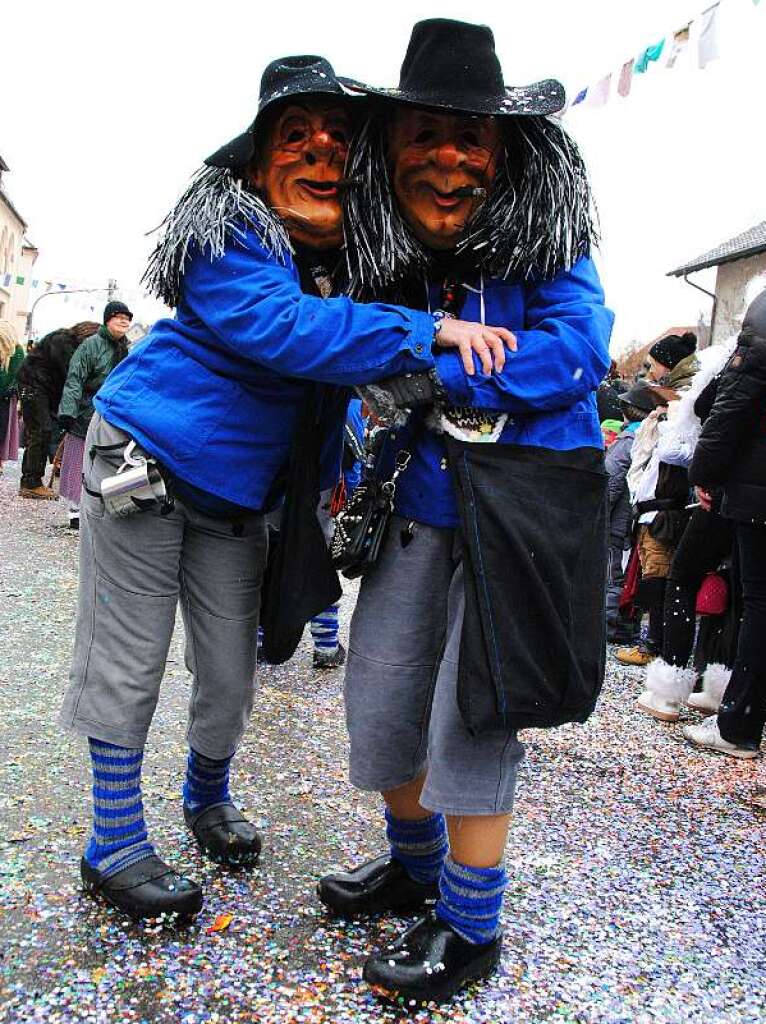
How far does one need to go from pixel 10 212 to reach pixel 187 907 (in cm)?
4800

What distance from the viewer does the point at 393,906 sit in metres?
2.23

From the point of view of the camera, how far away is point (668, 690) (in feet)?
14.2

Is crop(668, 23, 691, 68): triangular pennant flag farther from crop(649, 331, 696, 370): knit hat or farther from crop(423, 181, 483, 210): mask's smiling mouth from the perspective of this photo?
crop(423, 181, 483, 210): mask's smiling mouth

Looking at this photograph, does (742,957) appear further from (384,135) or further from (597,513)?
(384,135)

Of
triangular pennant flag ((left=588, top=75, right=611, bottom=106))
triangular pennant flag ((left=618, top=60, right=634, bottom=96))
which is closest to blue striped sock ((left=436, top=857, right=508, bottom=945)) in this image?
triangular pennant flag ((left=618, top=60, right=634, bottom=96))

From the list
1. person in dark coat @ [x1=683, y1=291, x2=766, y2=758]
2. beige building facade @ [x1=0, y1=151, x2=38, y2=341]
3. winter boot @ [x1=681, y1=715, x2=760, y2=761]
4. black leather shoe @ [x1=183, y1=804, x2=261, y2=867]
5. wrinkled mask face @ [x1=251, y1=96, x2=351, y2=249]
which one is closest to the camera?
wrinkled mask face @ [x1=251, y1=96, x2=351, y2=249]

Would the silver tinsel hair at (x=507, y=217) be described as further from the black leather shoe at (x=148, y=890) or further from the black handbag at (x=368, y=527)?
the black leather shoe at (x=148, y=890)

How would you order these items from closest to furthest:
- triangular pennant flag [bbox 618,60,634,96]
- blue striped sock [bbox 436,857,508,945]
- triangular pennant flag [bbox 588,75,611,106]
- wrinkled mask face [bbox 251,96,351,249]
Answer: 1. blue striped sock [bbox 436,857,508,945]
2. wrinkled mask face [bbox 251,96,351,249]
3. triangular pennant flag [bbox 618,60,634,96]
4. triangular pennant flag [bbox 588,75,611,106]

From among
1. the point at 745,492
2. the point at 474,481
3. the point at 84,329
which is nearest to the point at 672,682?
the point at 745,492

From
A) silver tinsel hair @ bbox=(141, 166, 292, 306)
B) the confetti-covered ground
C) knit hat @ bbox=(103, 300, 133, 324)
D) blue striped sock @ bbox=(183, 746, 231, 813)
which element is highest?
knit hat @ bbox=(103, 300, 133, 324)

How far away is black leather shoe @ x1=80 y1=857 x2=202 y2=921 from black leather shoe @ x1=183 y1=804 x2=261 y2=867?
24 centimetres

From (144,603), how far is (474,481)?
2.75 ft

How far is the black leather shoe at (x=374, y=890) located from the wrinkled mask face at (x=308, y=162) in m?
1.50

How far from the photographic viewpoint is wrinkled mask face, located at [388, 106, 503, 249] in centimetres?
197
